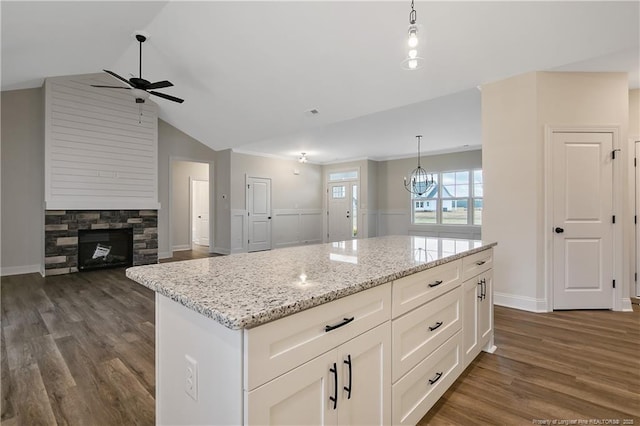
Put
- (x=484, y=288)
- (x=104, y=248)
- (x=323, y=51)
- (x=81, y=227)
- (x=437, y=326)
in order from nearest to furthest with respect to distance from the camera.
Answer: (x=437, y=326) → (x=484, y=288) → (x=323, y=51) → (x=81, y=227) → (x=104, y=248)

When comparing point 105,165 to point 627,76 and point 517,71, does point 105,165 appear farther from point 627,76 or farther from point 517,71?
point 627,76

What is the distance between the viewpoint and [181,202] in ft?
27.5

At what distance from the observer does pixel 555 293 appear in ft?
10.8

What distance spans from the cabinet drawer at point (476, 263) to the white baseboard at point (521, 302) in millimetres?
1404

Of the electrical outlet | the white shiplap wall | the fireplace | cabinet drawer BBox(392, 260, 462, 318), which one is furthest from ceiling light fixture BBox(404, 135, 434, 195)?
the electrical outlet

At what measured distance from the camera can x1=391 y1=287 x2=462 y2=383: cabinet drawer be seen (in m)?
1.34

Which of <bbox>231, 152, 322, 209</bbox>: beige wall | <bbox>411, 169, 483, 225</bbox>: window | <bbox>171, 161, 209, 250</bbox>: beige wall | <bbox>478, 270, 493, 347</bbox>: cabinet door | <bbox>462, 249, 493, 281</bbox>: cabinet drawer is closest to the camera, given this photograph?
<bbox>462, 249, 493, 281</bbox>: cabinet drawer

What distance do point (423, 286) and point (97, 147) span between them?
6175 millimetres

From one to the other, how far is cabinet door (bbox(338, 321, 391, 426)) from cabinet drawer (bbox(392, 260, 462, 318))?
0.13m

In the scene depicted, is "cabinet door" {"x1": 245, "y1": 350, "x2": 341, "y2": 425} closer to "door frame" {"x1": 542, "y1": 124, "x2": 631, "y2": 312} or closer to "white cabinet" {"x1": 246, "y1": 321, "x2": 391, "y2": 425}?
"white cabinet" {"x1": 246, "y1": 321, "x2": 391, "y2": 425}

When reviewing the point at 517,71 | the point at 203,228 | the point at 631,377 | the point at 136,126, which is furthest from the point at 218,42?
the point at 203,228

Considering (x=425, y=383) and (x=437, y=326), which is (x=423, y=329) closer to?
(x=437, y=326)

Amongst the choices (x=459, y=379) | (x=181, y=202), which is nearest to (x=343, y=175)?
(x=181, y=202)

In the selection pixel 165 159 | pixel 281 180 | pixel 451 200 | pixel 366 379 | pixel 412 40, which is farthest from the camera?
pixel 281 180
